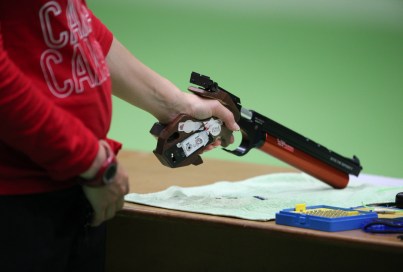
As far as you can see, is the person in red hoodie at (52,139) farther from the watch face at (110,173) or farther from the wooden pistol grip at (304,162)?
the wooden pistol grip at (304,162)

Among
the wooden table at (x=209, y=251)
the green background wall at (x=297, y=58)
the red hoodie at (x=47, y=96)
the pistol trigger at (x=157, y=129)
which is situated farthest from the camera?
the green background wall at (x=297, y=58)

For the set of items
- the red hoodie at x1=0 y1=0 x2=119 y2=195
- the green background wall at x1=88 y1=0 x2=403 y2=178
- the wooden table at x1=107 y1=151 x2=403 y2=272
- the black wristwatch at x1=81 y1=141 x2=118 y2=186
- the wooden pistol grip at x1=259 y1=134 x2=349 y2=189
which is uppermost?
the green background wall at x1=88 y1=0 x2=403 y2=178

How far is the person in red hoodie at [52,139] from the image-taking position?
2.39ft

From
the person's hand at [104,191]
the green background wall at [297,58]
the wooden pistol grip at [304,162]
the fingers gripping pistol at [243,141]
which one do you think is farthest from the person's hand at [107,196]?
the green background wall at [297,58]

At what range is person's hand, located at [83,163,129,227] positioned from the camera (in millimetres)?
812

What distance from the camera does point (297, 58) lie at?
2.59m

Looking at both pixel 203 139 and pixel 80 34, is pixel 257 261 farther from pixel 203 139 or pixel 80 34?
pixel 80 34

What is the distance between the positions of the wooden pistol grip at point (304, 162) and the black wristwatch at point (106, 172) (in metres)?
0.70

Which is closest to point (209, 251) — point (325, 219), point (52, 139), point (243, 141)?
point (243, 141)

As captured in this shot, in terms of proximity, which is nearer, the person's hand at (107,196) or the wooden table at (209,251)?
the person's hand at (107,196)

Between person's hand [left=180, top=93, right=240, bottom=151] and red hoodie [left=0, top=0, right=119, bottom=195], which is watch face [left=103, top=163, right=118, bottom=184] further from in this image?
person's hand [left=180, top=93, right=240, bottom=151]

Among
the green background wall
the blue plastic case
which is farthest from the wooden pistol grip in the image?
the green background wall

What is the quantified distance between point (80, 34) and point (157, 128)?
1.18 feet

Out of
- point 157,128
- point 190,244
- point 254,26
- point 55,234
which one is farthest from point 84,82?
point 254,26
